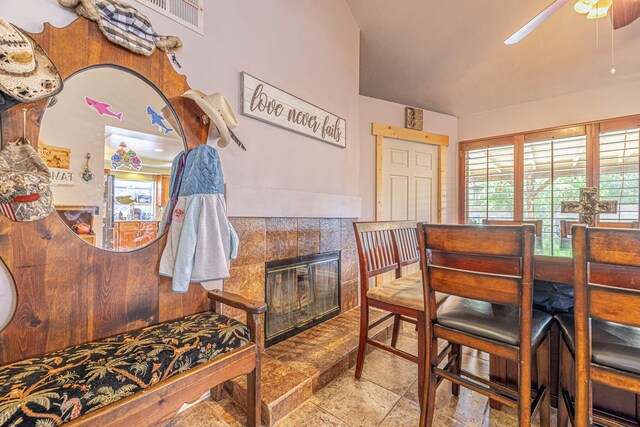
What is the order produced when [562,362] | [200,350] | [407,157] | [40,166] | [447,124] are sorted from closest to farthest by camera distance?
[40,166] < [200,350] < [562,362] < [407,157] < [447,124]

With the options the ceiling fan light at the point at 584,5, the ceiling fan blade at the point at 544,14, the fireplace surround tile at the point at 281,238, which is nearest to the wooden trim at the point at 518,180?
the ceiling fan light at the point at 584,5

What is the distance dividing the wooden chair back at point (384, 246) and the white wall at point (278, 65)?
2.50 feet

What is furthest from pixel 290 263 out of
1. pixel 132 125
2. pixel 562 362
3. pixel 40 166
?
pixel 562 362

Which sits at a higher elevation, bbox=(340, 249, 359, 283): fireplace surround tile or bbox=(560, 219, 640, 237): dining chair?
bbox=(560, 219, 640, 237): dining chair

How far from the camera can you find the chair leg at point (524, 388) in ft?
3.52

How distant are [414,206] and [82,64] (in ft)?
11.5

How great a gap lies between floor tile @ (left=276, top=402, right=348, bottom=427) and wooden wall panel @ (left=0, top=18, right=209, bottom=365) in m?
0.83

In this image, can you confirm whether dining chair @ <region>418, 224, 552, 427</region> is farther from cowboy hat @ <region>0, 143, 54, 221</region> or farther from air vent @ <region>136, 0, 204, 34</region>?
air vent @ <region>136, 0, 204, 34</region>

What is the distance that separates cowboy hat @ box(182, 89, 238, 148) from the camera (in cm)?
158

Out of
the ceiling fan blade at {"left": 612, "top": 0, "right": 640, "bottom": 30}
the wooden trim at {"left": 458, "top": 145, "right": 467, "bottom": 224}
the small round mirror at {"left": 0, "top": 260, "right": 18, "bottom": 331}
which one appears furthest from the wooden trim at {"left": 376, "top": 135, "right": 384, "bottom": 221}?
the small round mirror at {"left": 0, "top": 260, "right": 18, "bottom": 331}

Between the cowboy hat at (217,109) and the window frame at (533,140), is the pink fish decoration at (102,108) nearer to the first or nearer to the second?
the cowboy hat at (217,109)

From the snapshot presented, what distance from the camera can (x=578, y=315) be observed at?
0.95m

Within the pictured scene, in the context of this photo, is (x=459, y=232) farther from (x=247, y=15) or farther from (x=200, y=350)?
(x=247, y=15)

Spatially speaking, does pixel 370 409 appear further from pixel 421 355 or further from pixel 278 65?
pixel 278 65
